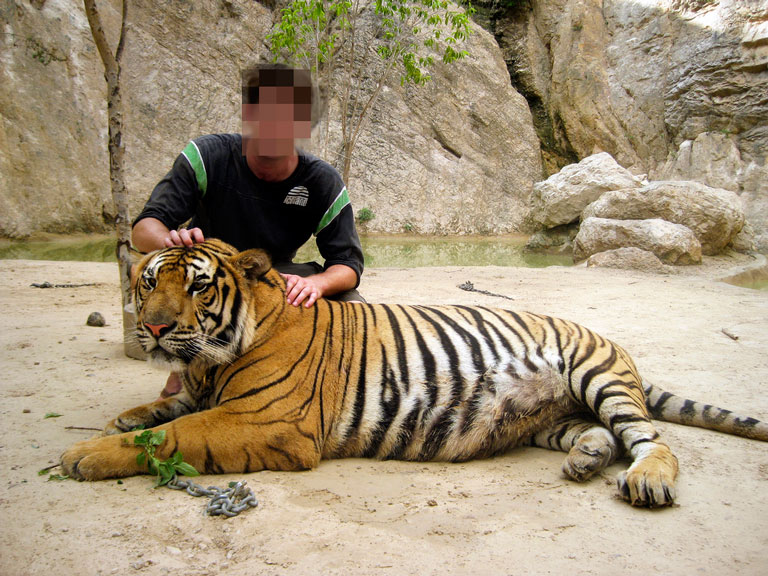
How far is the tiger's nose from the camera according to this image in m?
2.15

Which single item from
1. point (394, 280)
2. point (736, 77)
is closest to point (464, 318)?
point (394, 280)

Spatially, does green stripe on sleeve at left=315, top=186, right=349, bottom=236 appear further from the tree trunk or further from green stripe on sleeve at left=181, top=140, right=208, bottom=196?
the tree trunk

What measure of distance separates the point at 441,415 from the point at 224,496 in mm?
1052

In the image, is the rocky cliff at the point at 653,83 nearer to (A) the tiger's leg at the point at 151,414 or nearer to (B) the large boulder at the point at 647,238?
(B) the large boulder at the point at 647,238

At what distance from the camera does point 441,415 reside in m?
2.56

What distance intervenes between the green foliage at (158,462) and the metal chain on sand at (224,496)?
0.03m

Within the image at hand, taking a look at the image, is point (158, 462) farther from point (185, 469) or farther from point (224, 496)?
point (224, 496)

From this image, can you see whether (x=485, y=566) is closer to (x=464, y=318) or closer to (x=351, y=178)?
(x=464, y=318)

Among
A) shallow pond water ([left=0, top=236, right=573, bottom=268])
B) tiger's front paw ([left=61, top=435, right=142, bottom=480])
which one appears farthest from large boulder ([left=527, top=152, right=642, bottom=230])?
tiger's front paw ([left=61, top=435, right=142, bottom=480])

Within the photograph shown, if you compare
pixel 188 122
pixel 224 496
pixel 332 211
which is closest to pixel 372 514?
pixel 224 496

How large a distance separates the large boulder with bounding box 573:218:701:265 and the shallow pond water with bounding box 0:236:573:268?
170cm

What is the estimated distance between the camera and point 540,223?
16078 mm

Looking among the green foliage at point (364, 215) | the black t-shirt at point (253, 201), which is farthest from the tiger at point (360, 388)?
the green foliage at point (364, 215)

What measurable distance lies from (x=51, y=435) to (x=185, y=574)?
55.4 inches
